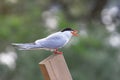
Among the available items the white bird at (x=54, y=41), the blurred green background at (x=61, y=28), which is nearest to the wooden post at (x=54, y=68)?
the white bird at (x=54, y=41)

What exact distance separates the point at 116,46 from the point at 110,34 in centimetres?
15

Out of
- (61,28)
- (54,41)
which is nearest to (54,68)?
(54,41)

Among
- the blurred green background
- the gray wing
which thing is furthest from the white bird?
the blurred green background

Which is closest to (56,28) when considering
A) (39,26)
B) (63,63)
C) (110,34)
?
(39,26)

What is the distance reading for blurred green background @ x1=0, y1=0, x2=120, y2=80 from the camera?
9.58 feet

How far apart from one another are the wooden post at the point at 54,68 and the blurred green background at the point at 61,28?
56.8 inches

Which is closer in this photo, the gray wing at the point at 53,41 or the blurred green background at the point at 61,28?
the gray wing at the point at 53,41

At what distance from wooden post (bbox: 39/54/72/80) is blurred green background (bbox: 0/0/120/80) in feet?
4.73

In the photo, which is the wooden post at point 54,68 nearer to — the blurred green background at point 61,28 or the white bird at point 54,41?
the white bird at point 54,41

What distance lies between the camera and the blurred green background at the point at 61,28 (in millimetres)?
2920

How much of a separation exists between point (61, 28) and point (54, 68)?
1.84 metres

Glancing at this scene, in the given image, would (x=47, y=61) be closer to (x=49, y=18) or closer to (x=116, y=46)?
(x=116, y=46)

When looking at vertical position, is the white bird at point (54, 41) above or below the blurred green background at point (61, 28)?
below

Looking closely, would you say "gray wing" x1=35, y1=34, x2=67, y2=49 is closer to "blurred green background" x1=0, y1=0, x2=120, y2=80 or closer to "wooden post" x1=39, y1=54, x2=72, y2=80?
"wooden post" x1=39, y1=54, x2=72, y2=80
